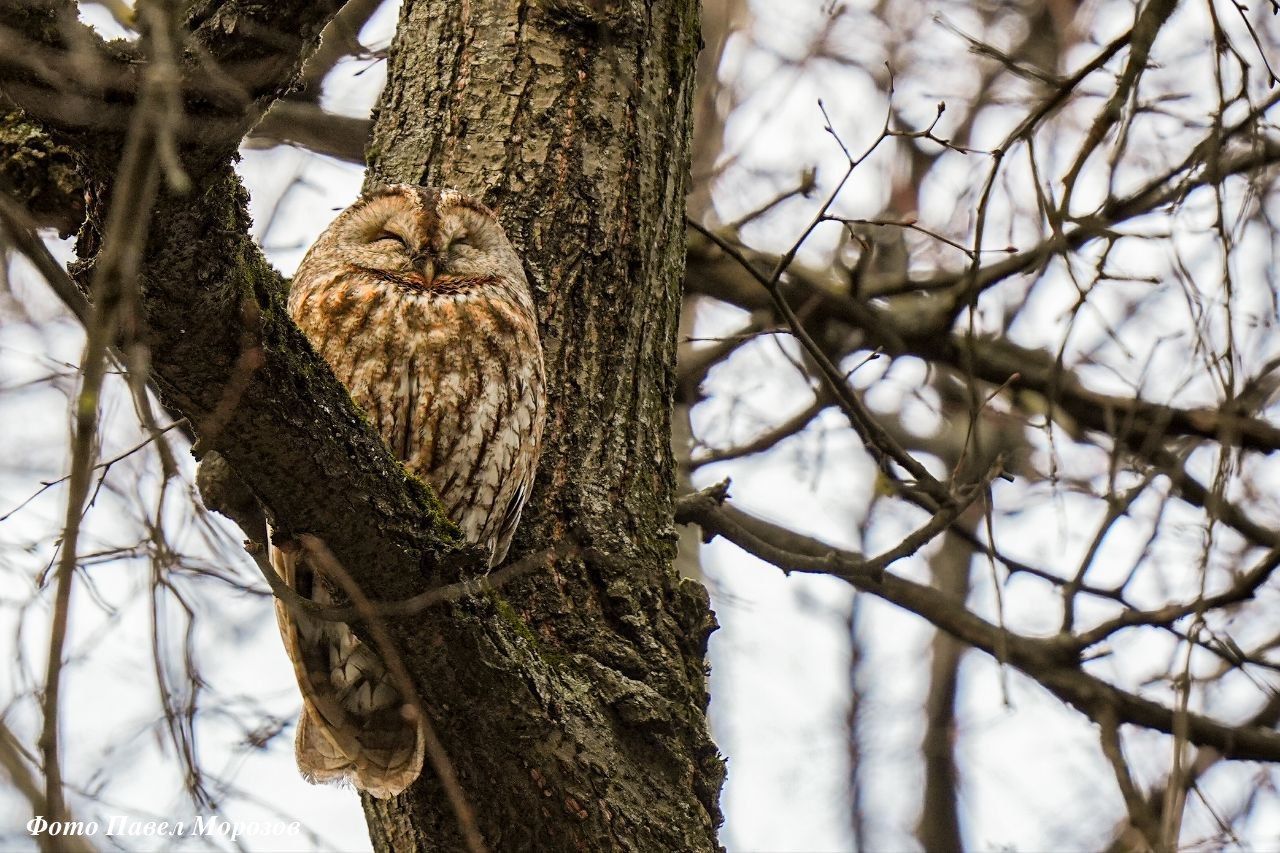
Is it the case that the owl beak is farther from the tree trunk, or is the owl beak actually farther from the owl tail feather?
the owl tail feather

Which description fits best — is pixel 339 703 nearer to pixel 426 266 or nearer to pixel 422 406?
pixel 422 406

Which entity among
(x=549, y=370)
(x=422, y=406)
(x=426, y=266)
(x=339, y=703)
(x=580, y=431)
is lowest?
(x=339, y=703)

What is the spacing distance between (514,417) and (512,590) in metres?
0.38

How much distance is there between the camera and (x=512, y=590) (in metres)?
2.59

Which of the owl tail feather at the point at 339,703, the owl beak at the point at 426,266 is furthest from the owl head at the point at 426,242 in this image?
the owl tail feather at the point at 339,703

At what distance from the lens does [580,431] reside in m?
2.82

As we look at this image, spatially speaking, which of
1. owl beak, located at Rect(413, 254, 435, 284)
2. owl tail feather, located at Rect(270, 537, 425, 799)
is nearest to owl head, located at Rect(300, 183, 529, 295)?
owl beak, located at Rect(413, 254, 435, 284)

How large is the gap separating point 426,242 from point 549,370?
470 millimetres

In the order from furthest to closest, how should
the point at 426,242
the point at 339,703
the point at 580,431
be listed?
the point at 426,242 → the point at 580,431 → the point at 339,703

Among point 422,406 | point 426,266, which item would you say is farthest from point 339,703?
point 426,266

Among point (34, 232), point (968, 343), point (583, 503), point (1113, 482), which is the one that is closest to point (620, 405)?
point (583, 503)

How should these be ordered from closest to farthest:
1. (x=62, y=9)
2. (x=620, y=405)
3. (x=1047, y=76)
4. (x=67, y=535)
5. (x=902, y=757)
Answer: (x=67, y=535) < (x=62, y=9) < (x=620, y=405) < (x=1047, y=76) < (x=902, y=757)

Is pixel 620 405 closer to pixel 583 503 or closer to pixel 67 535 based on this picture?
pixel 583 503

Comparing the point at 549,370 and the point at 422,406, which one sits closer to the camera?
the point at 422,406
